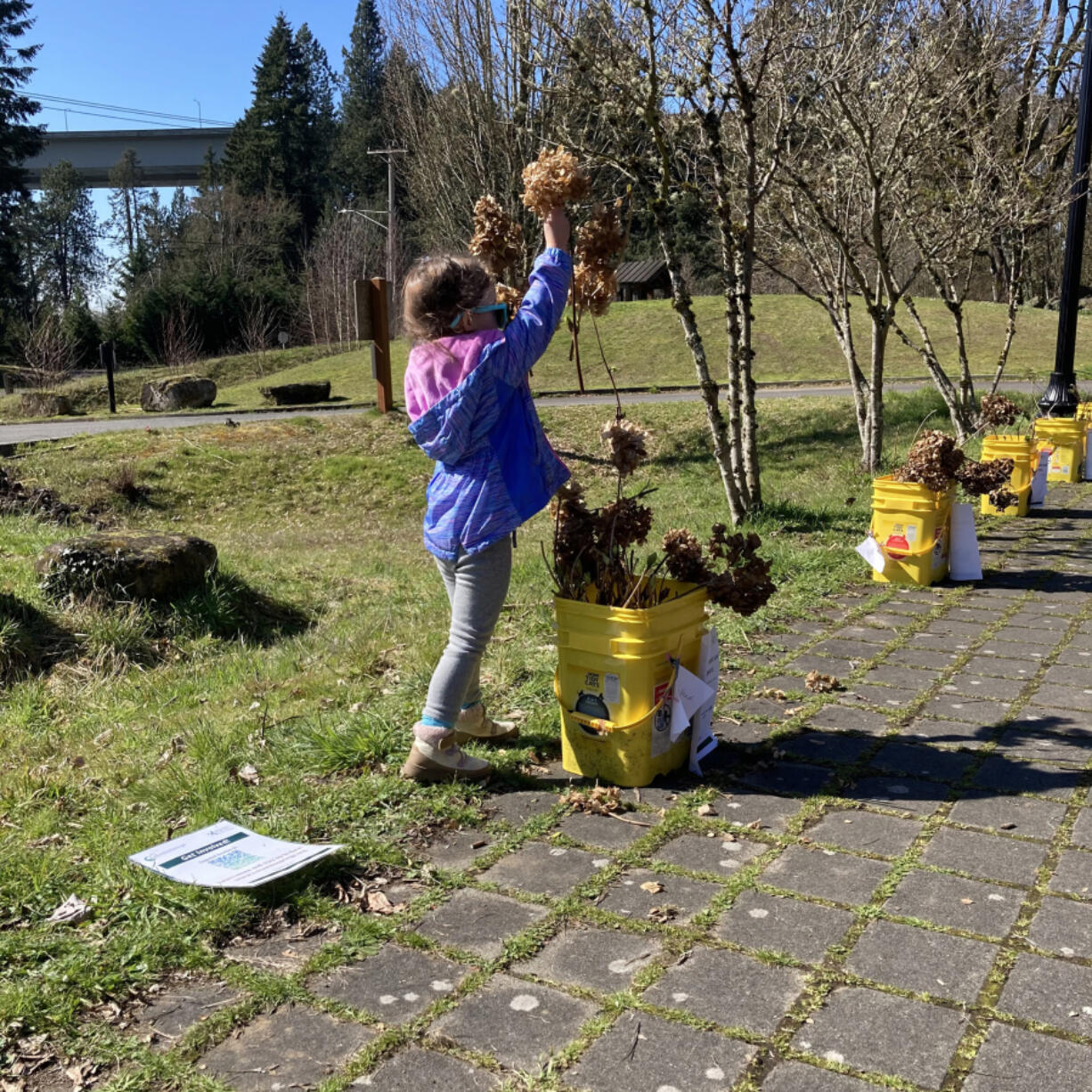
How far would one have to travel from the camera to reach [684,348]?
30953mm

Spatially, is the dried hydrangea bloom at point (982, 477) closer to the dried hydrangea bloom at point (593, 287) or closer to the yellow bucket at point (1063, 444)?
the yellow bucket at point (1063, 444)

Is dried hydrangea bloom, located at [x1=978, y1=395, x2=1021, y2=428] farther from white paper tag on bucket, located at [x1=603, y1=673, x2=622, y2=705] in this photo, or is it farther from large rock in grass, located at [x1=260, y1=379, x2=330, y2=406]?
large rock in grass, located at [x1=260, y1=379, x2=330, y2=406]

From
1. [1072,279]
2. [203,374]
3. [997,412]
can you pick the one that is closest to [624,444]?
[997,412]

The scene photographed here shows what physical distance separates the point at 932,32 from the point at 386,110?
54.8 ft

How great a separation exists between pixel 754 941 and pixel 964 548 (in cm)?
470

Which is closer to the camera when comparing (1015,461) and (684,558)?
(684,558)

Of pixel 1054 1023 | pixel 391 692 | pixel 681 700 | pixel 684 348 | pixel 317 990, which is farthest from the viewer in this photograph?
pixel 684 348

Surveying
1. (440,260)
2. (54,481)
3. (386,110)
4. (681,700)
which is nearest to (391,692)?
(681,700)

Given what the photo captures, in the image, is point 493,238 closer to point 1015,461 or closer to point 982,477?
point 982,477

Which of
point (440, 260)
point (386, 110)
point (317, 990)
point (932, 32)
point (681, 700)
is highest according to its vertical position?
point (386, 110)

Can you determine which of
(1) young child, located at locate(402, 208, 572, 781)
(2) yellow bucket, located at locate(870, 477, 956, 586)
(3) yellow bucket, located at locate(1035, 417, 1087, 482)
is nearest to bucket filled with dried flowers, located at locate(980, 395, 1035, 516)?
(3) yellow bucket, located at locate(1035, 417, 1087, 482)

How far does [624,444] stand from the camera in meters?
4.03

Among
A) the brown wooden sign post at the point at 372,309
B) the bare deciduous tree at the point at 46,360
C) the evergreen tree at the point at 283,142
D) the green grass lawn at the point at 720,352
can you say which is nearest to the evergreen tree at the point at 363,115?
the evergreen tree at the point at 283,142

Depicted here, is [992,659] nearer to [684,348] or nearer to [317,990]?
[317,990]
